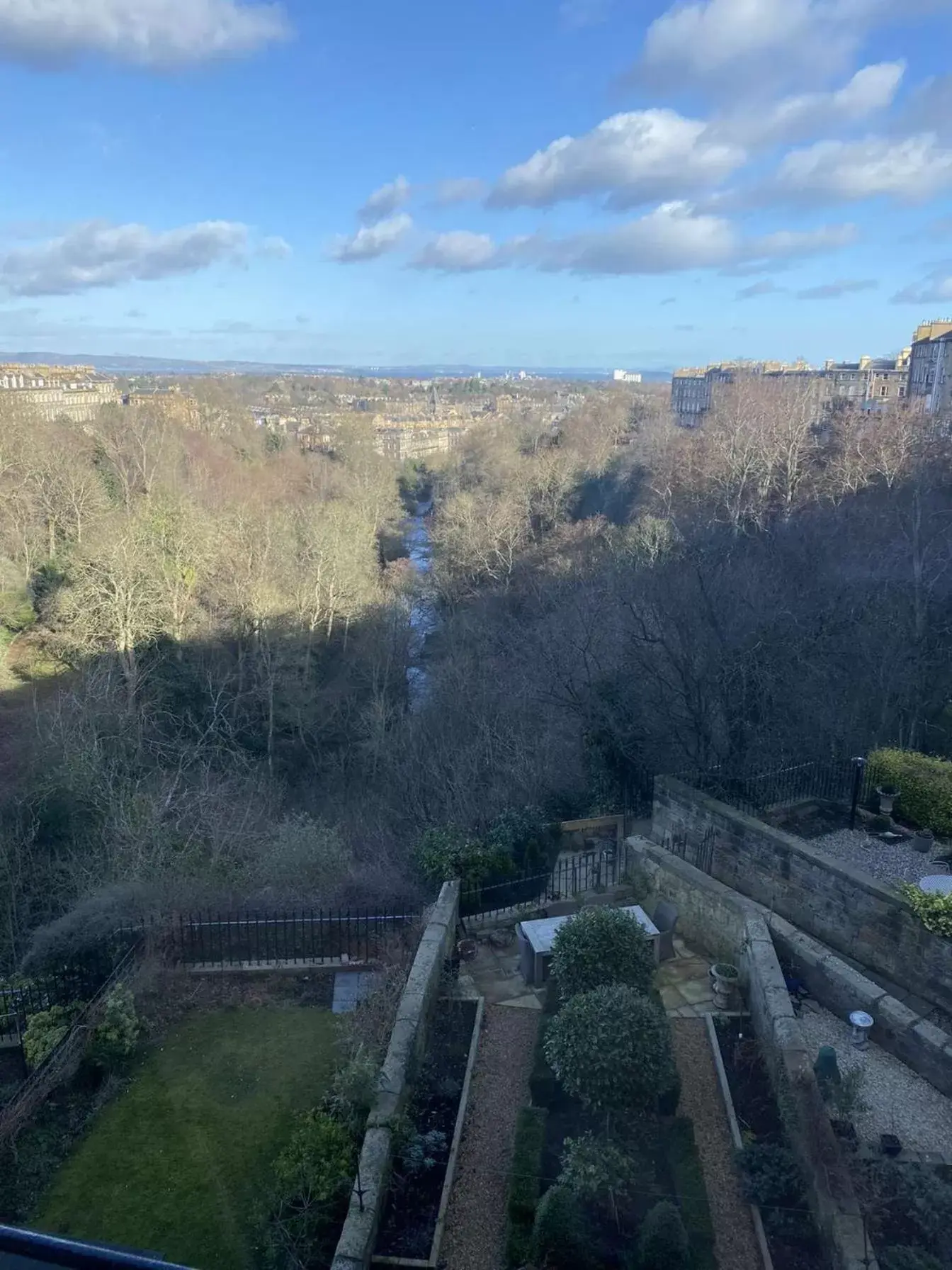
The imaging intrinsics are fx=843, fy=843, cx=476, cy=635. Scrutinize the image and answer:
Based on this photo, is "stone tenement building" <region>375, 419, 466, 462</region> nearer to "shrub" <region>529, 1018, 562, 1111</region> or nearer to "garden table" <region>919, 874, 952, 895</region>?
"garden table" <region>919, 874, 952, 895</region>

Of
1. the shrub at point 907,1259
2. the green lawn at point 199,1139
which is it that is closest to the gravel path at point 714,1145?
the shrub at point 907,1259

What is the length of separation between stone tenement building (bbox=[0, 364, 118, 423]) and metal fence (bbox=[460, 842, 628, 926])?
87.3 ft

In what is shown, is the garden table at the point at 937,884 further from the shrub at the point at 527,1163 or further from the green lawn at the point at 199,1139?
the green lawn at the point at 199,1139

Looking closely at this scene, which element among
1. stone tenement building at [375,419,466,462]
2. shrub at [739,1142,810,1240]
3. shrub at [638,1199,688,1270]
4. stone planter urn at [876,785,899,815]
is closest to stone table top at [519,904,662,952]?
shrub at [739,1142,810,1240]

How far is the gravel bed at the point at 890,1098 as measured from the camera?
643 centimetres

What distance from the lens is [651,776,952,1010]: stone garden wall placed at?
7.62 meters

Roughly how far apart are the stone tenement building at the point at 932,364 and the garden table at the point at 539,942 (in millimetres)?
40770

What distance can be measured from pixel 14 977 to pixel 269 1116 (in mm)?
3807

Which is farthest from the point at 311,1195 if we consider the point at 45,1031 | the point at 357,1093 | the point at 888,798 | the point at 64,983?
the point at 888,798

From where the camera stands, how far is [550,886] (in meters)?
10.1

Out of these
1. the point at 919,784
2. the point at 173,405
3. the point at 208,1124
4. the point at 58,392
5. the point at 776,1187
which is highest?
the point at 58,392

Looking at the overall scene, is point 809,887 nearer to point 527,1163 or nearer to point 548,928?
point 548,928

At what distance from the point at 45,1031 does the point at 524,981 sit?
4572mm

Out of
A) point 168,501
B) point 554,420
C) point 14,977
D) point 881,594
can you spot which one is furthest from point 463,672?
point 554,420
